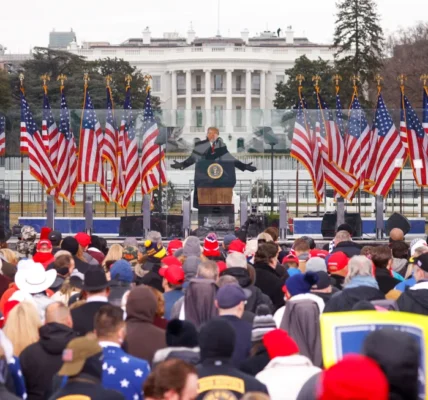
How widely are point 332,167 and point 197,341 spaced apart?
20312 mm

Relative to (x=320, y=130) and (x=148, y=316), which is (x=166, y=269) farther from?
(x=320, y=130)

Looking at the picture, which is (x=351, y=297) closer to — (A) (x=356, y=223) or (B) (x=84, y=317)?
(B) (x=84, y=317)

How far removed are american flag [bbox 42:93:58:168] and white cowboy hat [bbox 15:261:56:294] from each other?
59.3 feet

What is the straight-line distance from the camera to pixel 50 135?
28.1m

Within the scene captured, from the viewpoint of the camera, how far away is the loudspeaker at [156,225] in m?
27.8

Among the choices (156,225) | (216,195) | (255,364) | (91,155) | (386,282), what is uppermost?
(91,155)

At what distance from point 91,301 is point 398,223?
18.9 meters

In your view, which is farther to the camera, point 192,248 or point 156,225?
point 156,225

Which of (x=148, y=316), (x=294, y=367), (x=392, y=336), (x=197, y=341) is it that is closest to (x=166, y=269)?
(x=148, y=316)

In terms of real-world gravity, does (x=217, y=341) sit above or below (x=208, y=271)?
below

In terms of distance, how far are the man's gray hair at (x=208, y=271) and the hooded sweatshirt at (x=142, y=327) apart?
1532mm

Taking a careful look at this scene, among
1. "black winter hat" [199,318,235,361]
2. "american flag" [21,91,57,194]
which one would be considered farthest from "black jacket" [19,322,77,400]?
"american flag" [21,91,57,194]

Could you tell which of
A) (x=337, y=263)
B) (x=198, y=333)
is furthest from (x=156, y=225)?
(x=198, y=333)

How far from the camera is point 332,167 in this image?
27.6m
